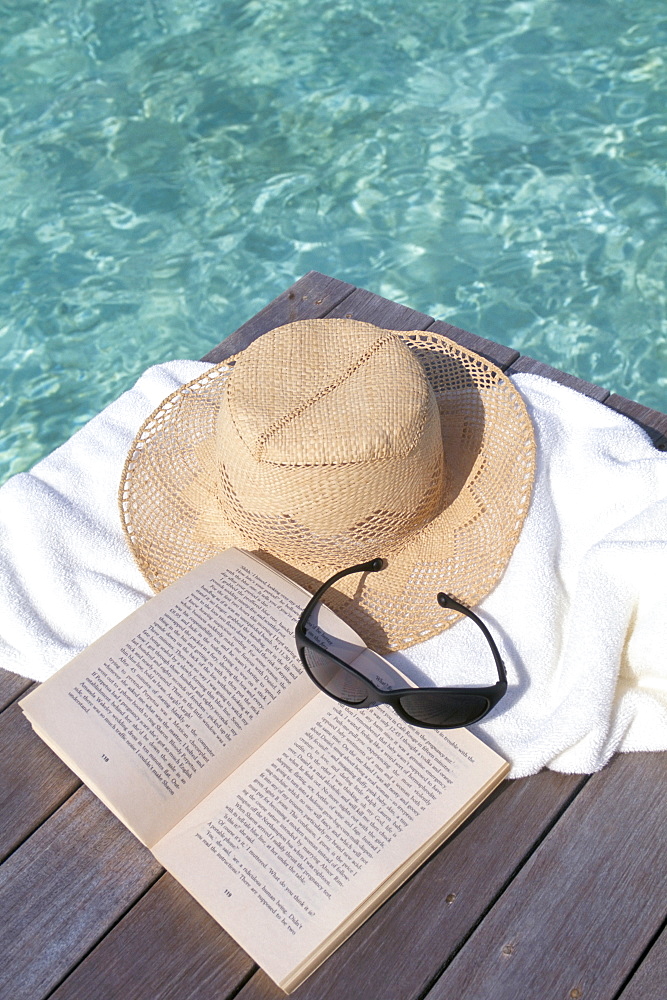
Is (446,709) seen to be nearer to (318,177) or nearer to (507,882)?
(507,882)

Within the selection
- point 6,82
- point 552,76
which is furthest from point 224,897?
point 6,82

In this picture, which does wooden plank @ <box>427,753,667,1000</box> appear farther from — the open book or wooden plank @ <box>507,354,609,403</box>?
wooden plank @ <box>507,354,609,403</box>

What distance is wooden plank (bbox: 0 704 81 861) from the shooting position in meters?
1.04

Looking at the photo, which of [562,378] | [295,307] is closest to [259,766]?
[562,378]

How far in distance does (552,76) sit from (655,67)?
314mm

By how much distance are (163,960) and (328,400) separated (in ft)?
1.94

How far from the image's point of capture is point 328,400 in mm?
1034

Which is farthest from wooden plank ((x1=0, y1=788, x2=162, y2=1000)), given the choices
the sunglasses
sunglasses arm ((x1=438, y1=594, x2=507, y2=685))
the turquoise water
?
the turquoise water

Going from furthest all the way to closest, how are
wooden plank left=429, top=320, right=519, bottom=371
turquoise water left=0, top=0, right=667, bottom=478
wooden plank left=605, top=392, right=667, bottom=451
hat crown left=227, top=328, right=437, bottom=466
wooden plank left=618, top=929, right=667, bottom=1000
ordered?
turquoise water left=0, top=0, right=667, bottom=478
wooden plank left=429, top=320, right=519, bottom=371
wooden plank left=605, top=392, right=667, bottom=451
hat crown left=227, top=328, right=437, bottom=466
wooden plank left=618, top=929, right=667, bottom=1000

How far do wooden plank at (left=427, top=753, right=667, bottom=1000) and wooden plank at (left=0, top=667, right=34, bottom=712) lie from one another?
0.59 m

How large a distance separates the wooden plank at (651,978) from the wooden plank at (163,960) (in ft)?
1.19

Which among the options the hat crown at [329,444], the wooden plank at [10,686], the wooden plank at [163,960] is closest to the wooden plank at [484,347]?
the hat crown at [329,444]

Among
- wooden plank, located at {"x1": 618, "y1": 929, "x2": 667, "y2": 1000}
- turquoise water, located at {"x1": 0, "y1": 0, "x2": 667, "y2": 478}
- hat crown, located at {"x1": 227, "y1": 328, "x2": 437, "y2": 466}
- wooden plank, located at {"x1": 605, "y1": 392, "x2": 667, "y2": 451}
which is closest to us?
wooden plank, located at {"x1": 618, "y1": 929, "x2": 667, "y2": 1000}

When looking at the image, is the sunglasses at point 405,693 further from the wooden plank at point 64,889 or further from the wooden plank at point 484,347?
the wooden plank at point 484,347
